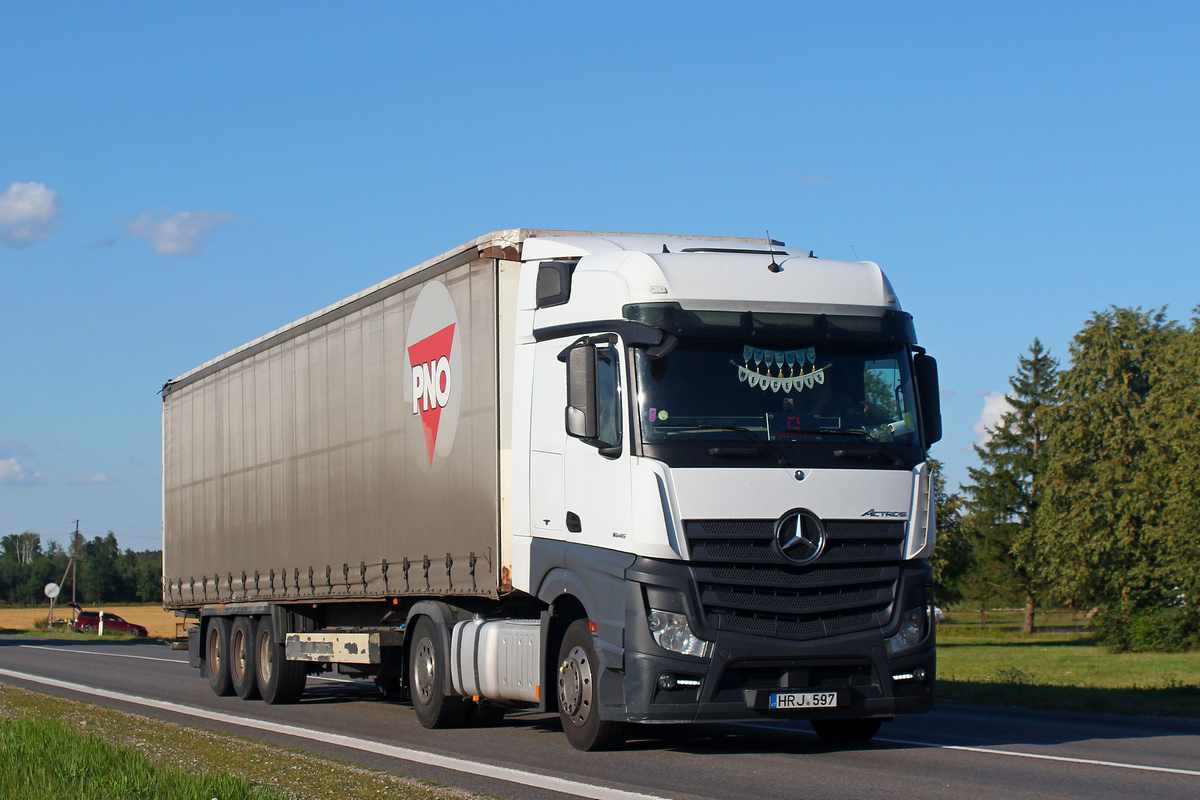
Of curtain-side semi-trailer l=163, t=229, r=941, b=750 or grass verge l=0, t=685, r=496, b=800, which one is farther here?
curtain-side semi-trailer l=163, t=229, r=941, b=750

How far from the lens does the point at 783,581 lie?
31.9 ft

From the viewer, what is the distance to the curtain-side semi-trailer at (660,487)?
9.65 metres

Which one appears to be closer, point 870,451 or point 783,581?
point 783,581

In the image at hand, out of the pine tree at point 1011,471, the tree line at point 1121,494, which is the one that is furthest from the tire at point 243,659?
the pine tree at point 1011,471

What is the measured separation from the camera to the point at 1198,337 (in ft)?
177

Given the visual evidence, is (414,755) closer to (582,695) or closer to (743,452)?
(582,695)

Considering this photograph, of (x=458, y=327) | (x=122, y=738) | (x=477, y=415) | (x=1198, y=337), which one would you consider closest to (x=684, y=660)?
(x=477, y=415)

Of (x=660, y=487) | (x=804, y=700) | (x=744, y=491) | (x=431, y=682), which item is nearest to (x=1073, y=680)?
(x=431, y=682)

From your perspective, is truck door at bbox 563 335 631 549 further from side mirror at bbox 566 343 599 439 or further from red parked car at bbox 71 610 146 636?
red parked car at bbox 71 610 146 636

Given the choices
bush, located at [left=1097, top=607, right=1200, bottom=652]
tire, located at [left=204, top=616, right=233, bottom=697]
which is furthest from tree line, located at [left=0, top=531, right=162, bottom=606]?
tire, located at [left=204, top=616, right=233, bottom=697]

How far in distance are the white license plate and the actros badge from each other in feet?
14.8

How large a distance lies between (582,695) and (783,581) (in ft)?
6.25

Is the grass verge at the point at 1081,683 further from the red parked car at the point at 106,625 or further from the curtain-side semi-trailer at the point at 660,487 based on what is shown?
the red parked car at the point at 106,625

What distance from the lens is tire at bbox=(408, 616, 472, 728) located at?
1285 centimetres
